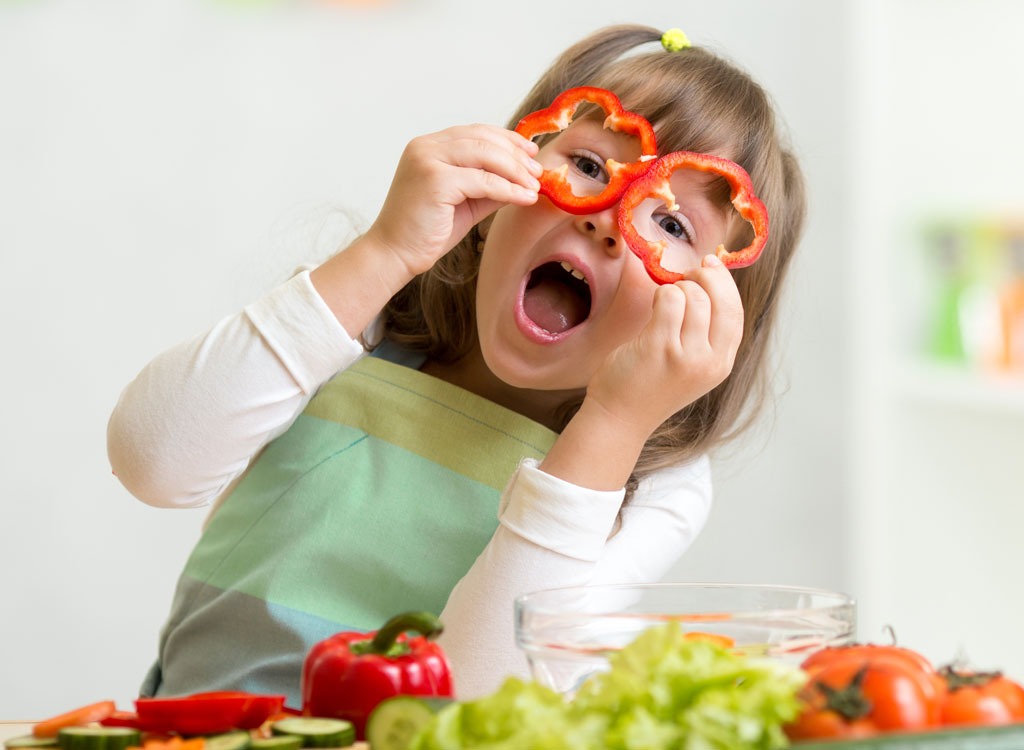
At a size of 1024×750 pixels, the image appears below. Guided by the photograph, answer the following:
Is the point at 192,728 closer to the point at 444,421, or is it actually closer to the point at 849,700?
the point at 849,700

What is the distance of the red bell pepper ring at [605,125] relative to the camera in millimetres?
1163

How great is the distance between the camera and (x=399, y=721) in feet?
2.07

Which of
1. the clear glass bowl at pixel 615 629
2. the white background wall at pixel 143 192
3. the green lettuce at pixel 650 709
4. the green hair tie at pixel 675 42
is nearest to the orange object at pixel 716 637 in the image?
the clear glass bowl at pixel 615 629

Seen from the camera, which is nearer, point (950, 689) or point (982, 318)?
point (950, 689)

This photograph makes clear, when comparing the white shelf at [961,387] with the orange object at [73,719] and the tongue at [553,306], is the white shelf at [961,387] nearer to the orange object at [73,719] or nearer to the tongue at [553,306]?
the tongue at [553,306]

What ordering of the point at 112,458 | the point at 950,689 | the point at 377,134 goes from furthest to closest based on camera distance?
1. the point at 377,134
2. the point at 112,458
3. the point at 950,689

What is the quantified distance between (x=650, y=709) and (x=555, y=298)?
74 cm

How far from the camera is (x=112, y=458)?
115cm

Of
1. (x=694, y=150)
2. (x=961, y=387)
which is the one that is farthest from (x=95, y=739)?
(x=961, y=387)

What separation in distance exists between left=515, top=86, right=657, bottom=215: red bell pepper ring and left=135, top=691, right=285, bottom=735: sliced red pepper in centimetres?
60

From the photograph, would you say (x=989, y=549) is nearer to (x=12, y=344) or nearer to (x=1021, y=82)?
(x=1021, y=82)

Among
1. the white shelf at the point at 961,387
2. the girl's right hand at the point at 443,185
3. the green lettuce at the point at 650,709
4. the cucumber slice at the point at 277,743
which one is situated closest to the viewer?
the green lettuce at the point at 650,709

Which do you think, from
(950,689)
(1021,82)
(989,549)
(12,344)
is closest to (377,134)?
(12,344)

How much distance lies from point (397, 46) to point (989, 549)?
4.84 ft
